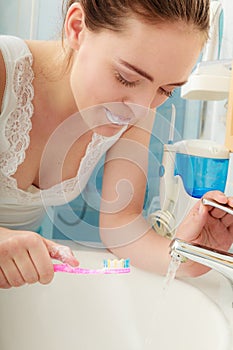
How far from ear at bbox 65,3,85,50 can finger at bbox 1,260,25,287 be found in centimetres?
32

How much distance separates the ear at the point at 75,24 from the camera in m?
0.70

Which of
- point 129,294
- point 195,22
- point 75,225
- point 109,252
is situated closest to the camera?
point 195,22

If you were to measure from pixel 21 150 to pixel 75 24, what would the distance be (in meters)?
0.22

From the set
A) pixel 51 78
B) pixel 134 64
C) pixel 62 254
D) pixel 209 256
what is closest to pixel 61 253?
pixel 62 254

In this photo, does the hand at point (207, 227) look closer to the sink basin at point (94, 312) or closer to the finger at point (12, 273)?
the sink basin at point (94, 312)

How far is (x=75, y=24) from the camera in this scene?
707mm

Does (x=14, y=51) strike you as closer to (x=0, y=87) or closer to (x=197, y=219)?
(x=0, y=87)

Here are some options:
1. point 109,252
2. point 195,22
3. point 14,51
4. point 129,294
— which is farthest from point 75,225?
point 195,22

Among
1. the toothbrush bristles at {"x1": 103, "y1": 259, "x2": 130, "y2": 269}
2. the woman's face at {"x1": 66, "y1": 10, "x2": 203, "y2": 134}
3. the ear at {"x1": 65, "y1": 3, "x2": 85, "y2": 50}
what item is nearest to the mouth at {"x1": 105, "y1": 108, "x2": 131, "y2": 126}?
the woman's face at {"x1": 66, "y1": 10, "x2": 203, "y2": 134}

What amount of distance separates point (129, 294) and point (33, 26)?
1.68ft

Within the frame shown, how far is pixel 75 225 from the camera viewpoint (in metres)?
1.03

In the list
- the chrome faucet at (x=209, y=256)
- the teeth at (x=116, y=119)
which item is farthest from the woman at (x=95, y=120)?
the chrome faucet at (x=209, y=256)

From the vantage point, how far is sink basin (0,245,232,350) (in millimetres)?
712

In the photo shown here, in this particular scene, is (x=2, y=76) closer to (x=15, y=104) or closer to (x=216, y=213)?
(x=15, y=104)
